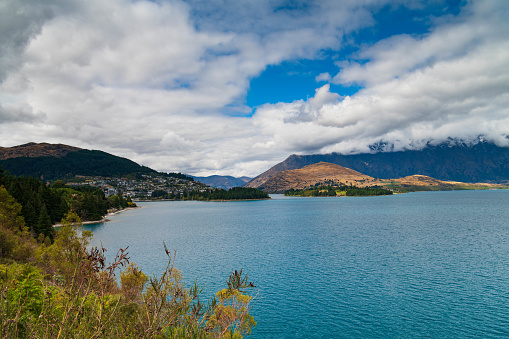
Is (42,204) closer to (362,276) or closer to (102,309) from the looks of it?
(362,276)

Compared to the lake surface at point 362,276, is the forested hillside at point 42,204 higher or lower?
higher

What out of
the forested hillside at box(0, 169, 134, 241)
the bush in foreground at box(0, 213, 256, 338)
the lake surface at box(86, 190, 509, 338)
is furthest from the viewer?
the forested hillside at box(0, 169, 134, 241)

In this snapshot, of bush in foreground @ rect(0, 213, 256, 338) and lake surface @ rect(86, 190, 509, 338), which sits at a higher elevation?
bush in foreground @ rect(0, 213, 256, 338)

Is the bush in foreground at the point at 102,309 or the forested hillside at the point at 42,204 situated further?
the forested hillside at the point at 42,204

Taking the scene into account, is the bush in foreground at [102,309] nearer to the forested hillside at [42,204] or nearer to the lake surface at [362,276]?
the lake surface at [362,276]

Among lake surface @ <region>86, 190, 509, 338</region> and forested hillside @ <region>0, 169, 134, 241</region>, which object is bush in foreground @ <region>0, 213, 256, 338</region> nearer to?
lake surface @ <region>86, 190, 509, 338</region>

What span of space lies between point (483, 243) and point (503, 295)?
3765 cm

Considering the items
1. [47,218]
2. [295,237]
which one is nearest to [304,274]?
[295,237]

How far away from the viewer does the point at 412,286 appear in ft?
138

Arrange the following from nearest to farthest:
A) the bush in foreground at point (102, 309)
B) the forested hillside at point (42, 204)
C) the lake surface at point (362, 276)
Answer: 1. the bush in foreground at point (102, 309)
2. the lake surface at point (362, 276)
3. the forested hillside at point (42, 204)

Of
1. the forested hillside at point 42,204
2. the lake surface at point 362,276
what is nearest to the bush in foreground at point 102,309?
the lake surface at point 362,276

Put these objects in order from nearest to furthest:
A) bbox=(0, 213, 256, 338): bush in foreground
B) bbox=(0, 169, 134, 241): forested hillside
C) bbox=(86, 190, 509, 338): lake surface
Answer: bbox=(0, 213, 256, 338): bush in foreground, bbox=(86, 190, 509, 338): lake surface, bbox=(0, 169, 134, 241): forested hillside

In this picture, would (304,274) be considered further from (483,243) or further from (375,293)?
(483,243)

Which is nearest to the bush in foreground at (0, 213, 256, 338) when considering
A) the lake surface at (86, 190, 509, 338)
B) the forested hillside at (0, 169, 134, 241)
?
the lake surface at (86, 190, 509, 338)
